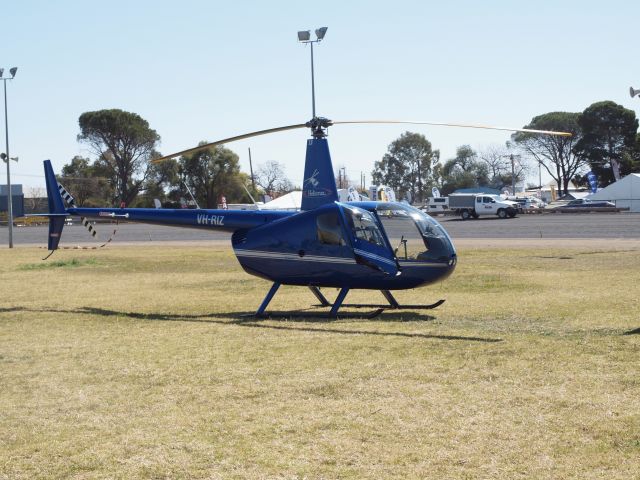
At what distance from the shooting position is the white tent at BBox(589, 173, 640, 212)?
85.0 meters

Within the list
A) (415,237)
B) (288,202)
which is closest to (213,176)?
(288,202)

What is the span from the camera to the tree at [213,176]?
317 ft

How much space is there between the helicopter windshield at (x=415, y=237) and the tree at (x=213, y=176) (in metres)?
83.4

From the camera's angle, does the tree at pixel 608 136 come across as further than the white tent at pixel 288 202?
Yes

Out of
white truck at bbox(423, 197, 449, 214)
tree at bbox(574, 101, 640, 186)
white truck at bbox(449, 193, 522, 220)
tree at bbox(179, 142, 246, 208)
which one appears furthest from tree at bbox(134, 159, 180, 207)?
tree at bbox(574, 101, 640, 186)

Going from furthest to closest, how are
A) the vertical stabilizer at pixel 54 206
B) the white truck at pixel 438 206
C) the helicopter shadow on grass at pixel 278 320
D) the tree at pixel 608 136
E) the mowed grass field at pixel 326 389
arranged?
the tree at pixel 608 136
the white truck at pixel 438 206
the vertical stabilizer at pixel 54 206
the helicopter shadow on grass at pixel 278 320
the mowed grass field at pixel 326 389

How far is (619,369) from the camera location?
9133mm

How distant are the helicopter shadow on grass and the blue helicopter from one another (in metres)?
0.41

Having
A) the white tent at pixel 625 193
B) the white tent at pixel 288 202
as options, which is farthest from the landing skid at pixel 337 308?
the white tent at pixel 625 193

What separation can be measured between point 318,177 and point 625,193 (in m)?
78.9

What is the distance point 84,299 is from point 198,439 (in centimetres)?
1186

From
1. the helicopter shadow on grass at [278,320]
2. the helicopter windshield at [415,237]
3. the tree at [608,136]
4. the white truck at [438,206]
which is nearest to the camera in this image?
the helicopter shadow on grass at [278,320]

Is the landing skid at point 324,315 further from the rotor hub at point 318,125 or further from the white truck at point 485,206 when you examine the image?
the white truck at point 485,206

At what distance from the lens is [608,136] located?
366ft
